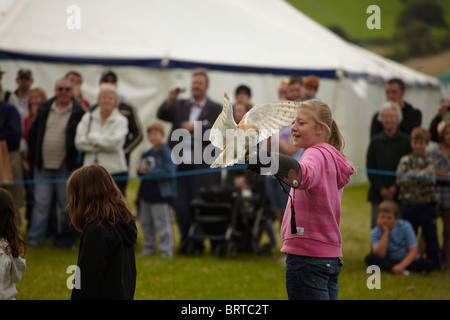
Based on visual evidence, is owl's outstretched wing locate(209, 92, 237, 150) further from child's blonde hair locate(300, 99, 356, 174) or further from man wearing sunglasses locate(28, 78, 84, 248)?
man wearing sunglasses locate(28, 78, 84, 248)

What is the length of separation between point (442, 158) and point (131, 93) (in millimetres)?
6723

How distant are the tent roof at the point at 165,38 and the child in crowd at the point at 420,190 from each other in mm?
4245

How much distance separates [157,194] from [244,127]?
463cm

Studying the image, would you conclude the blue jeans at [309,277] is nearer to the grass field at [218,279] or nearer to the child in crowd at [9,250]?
the child in crowd at [9,250]

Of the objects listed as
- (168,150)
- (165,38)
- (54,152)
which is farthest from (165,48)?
(54,152)

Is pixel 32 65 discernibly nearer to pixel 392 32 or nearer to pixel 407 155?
pixel 407 155

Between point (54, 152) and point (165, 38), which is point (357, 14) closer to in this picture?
point (165, 38)

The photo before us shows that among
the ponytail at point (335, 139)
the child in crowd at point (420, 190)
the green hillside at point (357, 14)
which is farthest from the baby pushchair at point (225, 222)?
the green hillside at point (357, 14)

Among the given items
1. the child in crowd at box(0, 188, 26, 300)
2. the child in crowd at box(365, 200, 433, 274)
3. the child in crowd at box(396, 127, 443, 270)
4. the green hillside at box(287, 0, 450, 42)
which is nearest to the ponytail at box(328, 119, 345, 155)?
the child in crowd at box(0, 188, 26, 300)

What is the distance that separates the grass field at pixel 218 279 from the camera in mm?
5348

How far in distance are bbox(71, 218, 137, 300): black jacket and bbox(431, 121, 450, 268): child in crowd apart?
4.43m

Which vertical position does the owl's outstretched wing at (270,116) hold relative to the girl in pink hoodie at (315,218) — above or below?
above

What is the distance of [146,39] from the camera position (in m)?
10.6
